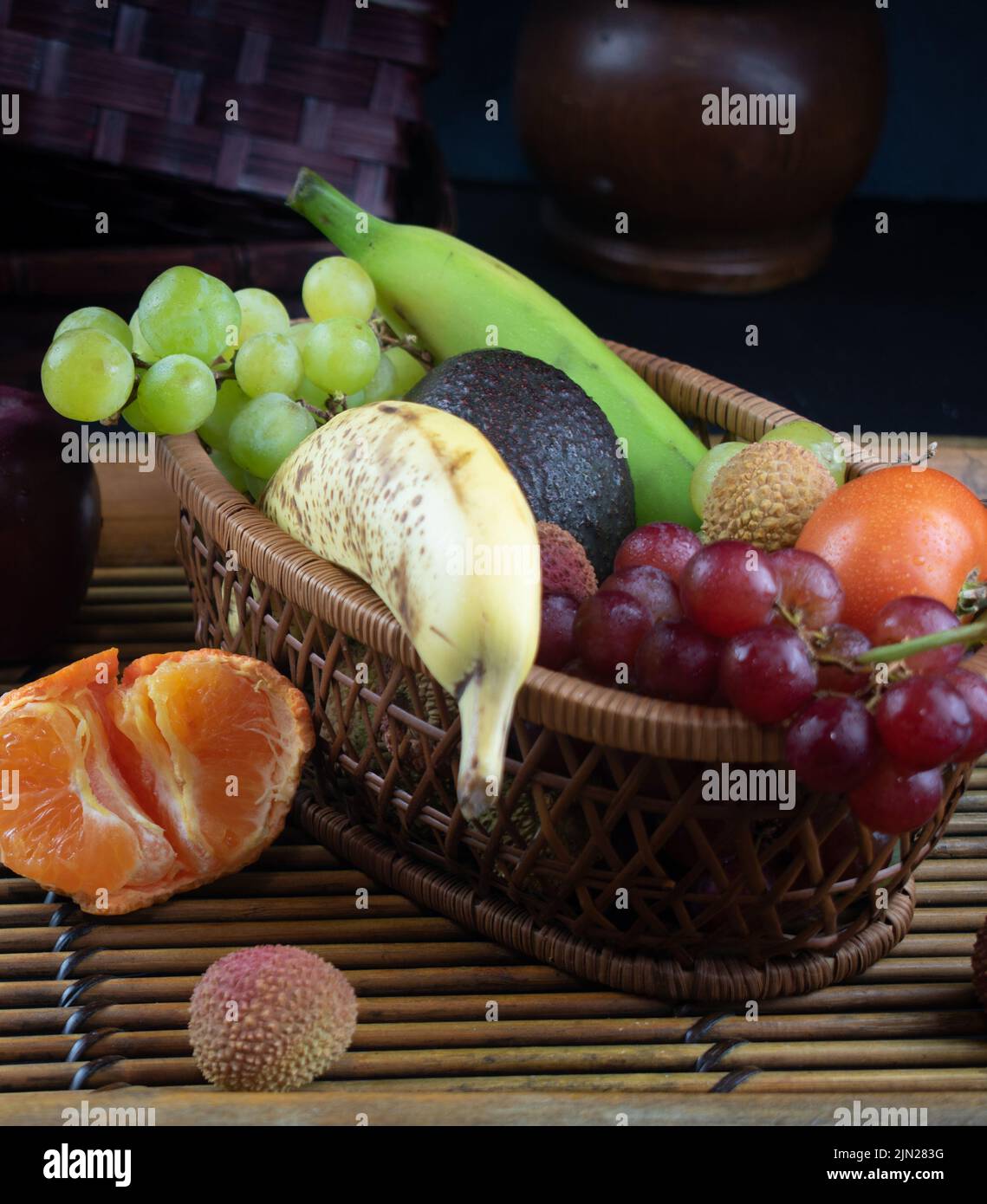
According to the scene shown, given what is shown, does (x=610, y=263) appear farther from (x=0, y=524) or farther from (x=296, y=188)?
(x=0, y=524)

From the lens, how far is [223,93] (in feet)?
3.71

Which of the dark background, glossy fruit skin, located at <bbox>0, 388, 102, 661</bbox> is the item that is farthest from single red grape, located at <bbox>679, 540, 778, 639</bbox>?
the dark background

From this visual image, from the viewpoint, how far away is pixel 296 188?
2.68ft

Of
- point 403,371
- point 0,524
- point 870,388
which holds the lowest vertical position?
point 0,524

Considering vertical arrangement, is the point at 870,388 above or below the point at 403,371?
above

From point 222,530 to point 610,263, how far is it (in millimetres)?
1070

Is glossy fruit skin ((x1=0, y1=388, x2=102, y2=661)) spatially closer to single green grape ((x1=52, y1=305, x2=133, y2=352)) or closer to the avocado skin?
single green grape ((x1=52, y1=305, x2=133, y2=352))

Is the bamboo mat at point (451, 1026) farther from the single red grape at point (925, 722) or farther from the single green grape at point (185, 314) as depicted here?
the single green grape at point (185, 314)

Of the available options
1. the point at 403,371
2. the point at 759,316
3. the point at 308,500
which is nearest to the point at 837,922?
the point at 308,500

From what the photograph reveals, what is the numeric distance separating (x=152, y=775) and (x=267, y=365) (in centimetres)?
22

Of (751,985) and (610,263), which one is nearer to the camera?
(751,985)

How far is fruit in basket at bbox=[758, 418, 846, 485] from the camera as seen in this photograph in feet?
2.24

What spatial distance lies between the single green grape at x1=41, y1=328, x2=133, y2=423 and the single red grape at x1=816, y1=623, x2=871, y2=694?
370mm

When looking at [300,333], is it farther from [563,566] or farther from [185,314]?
[563,566]
